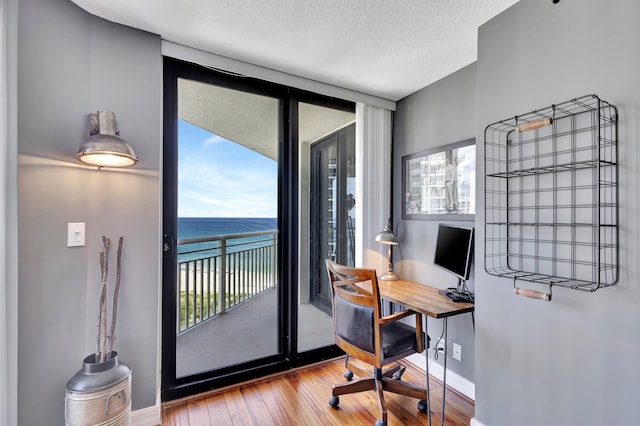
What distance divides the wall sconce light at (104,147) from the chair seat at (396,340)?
74.2 inches

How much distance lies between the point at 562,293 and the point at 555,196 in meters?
0.46

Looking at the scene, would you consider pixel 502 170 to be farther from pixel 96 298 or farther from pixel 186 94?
pixel 96 298

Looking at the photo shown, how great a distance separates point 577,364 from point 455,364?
112cm

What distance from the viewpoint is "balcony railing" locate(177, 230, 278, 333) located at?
7.71 feet

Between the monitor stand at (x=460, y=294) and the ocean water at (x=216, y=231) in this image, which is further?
the ocean water at (x=216, y=231)

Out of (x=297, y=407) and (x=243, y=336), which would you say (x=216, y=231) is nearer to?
(x=243, y=336)

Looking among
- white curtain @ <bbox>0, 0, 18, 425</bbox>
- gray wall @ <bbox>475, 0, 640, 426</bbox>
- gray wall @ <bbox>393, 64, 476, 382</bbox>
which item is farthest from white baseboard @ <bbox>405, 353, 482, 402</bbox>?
white curtain @ <bbox>0, 0, 18, 425</bbox>

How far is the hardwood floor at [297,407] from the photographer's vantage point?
1921mm

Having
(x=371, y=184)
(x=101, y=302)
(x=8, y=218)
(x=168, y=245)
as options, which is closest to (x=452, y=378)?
(x=371, y=184)

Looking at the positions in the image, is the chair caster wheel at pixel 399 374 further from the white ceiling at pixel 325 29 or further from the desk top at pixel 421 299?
the white ceiling at pixel 325 29

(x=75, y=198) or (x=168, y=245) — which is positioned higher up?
(x=75, y=198)

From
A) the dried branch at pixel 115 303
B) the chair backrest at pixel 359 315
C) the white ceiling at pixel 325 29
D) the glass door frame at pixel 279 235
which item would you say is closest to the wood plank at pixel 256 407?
the glass door frame at pixel 279 235

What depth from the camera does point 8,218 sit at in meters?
1.36

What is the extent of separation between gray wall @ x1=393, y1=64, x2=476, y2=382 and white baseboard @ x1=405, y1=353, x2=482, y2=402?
0.04 metres
